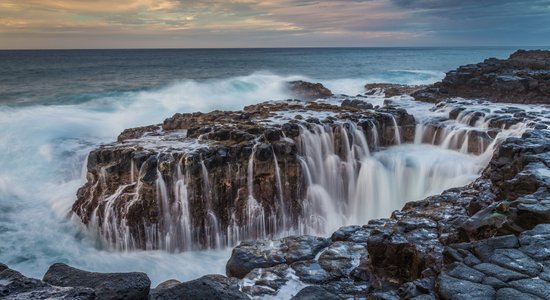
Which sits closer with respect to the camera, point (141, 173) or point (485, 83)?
point (141, 173)

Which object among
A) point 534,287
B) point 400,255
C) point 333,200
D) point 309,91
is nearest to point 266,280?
point 400,255

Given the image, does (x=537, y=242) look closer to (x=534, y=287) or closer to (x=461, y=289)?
(x=534, y=287)

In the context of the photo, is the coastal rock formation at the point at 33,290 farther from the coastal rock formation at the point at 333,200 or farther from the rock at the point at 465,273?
the rock at the point at 465,273

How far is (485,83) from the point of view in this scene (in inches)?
1004

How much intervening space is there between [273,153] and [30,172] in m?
11.5

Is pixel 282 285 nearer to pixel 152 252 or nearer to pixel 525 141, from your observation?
pixel 152 252

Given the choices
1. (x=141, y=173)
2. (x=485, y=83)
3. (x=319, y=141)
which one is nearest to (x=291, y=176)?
(x=319, y=141)

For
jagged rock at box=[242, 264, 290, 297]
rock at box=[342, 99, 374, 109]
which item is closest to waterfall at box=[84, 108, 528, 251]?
rock at box=[342, 99, 374, 109]

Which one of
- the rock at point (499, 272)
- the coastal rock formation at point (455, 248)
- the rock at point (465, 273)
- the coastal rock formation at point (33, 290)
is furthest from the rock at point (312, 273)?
the coastal rock formation at point (33, 290)

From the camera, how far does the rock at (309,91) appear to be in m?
31.4

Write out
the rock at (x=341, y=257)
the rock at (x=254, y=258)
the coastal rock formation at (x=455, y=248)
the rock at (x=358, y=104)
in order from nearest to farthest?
the coastal rock formation at (x=455, y=248), the rock at (x=341, y=257), the rock at (x=254, y=258), the rock at (x=358, y=104)

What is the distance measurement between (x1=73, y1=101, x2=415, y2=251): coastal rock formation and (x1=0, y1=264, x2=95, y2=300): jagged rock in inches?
334

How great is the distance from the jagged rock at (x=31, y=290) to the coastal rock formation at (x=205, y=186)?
27.8 ft

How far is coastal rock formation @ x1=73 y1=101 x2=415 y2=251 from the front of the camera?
42.4 ft
